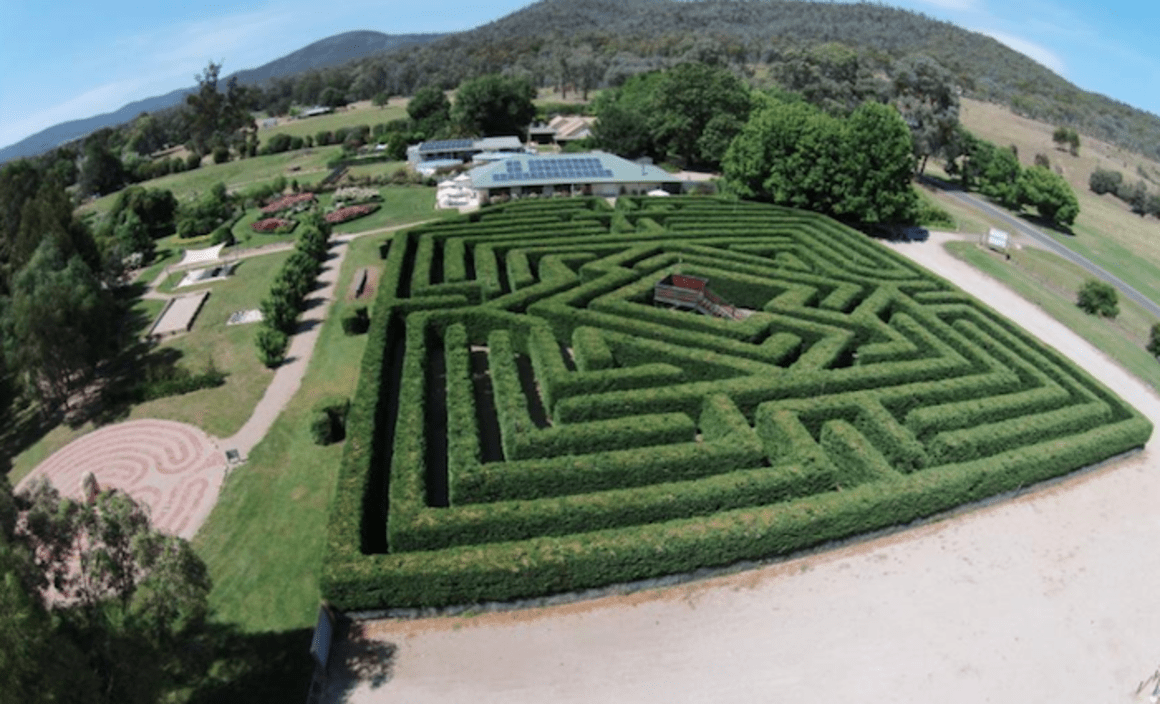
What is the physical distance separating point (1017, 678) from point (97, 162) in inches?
5538

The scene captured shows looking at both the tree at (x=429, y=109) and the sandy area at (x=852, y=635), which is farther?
the tree at (x=429, y=109)

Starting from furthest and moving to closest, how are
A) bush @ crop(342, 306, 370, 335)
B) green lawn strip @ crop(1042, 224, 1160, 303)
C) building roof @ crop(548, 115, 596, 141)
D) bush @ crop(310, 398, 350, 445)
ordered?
1. building roof @ crop(548, 115, 596, 141)
2. green lawn strip @ crop(1042, 224, 1160, 303)
3. bush @ crop(342, 306, 370, 335)
4. bush @ crop(310, 398, 350, 445)

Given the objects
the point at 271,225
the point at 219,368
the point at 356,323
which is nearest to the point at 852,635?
the point at 356,323

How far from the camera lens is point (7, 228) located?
6469cm

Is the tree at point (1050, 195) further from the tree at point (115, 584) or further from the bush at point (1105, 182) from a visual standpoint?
the tree at point (115, 584)

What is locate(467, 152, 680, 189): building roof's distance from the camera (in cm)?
7019

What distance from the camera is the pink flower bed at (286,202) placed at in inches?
2886

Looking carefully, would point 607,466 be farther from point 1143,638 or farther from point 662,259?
point 662,259

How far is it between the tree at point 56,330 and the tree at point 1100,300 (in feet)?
241

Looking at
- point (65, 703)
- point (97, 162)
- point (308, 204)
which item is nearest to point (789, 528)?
point (65, 703)

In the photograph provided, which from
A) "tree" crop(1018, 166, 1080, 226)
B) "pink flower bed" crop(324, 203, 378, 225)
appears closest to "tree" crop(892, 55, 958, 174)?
"tree" crop(1018, 166, 1080, 226)

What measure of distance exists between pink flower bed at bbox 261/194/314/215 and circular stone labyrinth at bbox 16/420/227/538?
45.8m

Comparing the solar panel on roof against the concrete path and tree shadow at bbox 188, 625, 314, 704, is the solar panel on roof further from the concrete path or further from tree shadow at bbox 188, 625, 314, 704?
tree shadow at bbox 188, 625, 314, 704

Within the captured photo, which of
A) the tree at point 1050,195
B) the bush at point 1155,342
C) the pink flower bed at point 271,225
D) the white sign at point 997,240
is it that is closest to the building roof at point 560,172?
the pink flower bed at point 271,225
